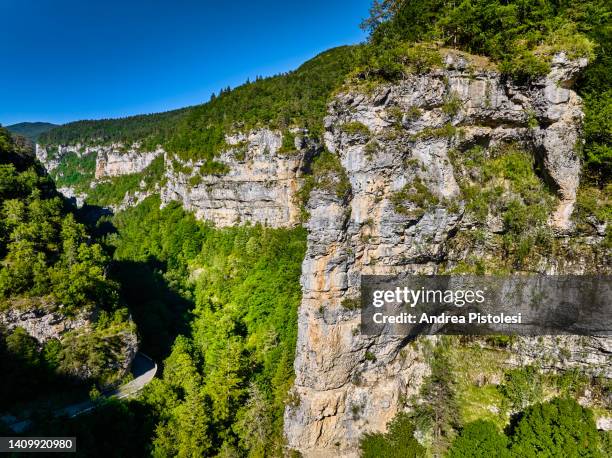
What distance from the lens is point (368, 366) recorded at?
25.8 meters

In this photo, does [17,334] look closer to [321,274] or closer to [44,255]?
[44,255]

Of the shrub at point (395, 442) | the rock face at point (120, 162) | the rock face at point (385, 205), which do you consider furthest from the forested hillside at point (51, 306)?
the rock face at point (120, 162)

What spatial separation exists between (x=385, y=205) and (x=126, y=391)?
2670 centimetres

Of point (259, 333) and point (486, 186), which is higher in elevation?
point (486, 186)

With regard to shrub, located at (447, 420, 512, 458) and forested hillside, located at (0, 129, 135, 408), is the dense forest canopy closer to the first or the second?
forested hillside, located at (0, 129, 135, 408)

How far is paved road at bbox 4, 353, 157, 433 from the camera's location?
24.4 metres

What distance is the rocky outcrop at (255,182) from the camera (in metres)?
48.0

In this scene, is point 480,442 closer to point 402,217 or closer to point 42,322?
point 402,217

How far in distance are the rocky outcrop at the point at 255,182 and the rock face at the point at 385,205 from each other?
74.8 ft

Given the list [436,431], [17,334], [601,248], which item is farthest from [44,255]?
[601,248]

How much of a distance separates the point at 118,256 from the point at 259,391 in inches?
1765

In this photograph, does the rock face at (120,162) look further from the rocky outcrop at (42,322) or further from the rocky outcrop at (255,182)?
the rocky outcrop at (42,322)

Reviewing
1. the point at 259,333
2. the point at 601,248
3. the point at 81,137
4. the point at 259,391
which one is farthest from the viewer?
the point at 81,137

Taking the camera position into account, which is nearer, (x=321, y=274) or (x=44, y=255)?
(x=321, y=274)
